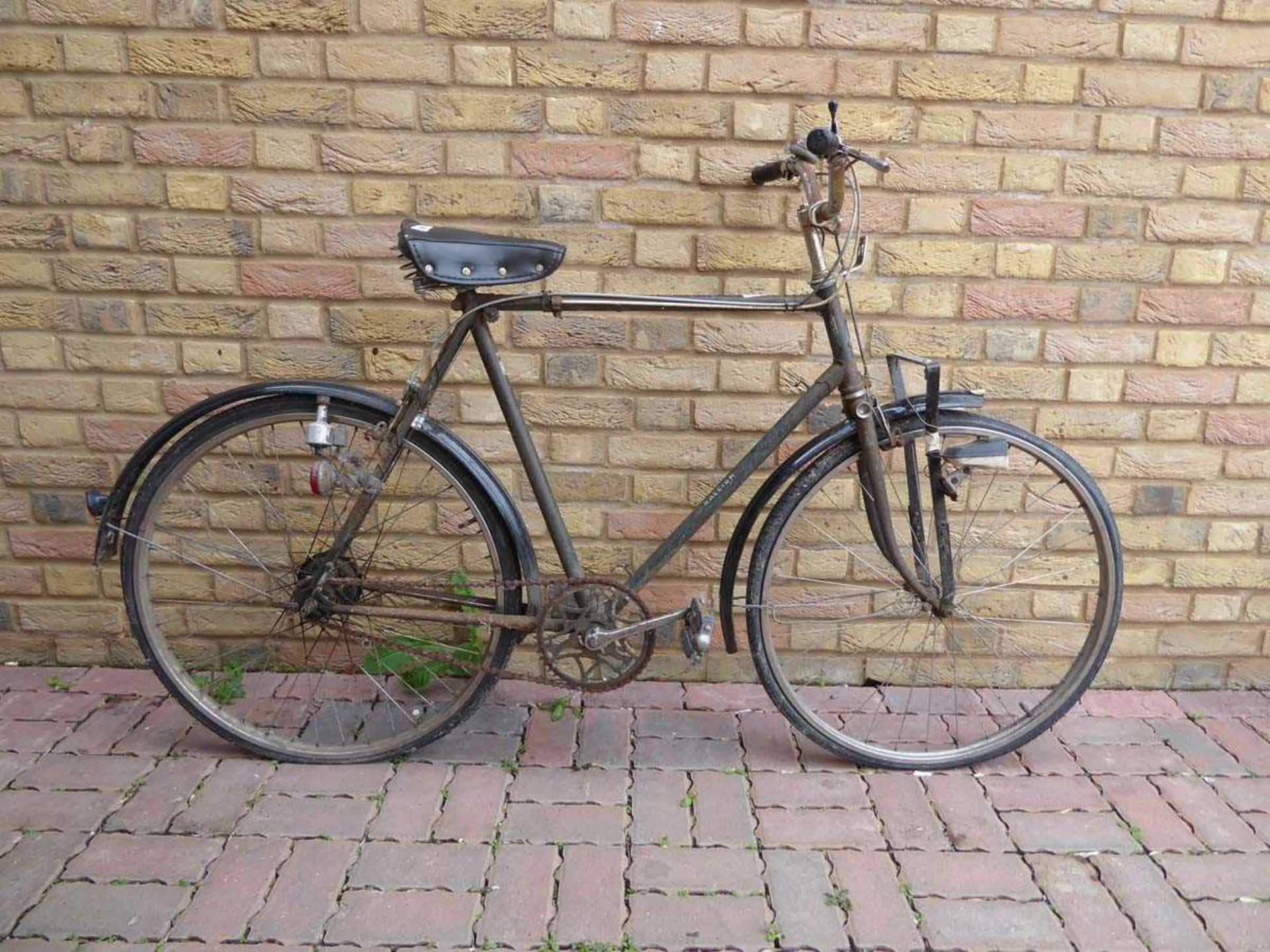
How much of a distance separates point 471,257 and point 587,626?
101cm

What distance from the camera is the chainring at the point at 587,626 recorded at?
271 centimetres

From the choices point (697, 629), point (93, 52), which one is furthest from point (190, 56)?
point (697, 629)

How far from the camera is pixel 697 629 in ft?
9.09

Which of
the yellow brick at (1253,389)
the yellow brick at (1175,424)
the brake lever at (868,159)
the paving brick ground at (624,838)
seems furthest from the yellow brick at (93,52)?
the yellow brick at (1253,389)

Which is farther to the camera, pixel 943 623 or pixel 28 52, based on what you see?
pixel 943 623

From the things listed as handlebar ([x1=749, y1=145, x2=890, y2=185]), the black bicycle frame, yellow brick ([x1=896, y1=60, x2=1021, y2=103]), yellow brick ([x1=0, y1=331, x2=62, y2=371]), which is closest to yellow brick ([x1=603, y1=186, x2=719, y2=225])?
handlebar ([x1=749, y1=145, x2=890, y2=185])

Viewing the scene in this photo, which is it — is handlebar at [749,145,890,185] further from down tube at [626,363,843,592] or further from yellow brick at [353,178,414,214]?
yellow brick at [353,178,414,214]

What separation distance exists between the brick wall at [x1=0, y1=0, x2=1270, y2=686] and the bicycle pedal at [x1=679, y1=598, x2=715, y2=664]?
43 centimetres

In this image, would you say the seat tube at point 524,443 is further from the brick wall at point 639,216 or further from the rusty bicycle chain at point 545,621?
the brick wall at point 639,216

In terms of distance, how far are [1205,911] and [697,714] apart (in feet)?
4.55

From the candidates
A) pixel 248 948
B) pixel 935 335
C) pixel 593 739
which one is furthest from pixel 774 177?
pixel 248 948

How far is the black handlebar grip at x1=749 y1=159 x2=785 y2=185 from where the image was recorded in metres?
2.66

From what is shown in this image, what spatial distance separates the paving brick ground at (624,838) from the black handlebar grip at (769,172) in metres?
1.57

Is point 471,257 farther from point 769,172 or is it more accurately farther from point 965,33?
point 965,33
